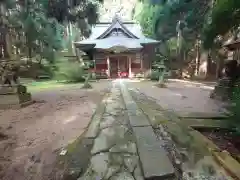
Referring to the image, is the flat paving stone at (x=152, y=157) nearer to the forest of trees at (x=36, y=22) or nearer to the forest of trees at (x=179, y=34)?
the forest of trees at (x=179, y=34)

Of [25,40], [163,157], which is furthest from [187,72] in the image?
[25,40]

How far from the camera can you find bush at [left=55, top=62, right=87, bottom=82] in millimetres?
13359

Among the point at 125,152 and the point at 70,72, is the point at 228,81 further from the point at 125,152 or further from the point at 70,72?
the point at 70,72

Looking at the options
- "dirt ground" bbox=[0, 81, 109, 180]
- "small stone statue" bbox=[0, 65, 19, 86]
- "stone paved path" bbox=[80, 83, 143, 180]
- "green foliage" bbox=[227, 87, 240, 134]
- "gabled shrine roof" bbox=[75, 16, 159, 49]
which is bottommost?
"dirt ground" bbox=[0, 81, 109, 180]

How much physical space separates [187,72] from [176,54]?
2.13m

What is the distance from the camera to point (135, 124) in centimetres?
308

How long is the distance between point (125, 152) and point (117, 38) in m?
16.3

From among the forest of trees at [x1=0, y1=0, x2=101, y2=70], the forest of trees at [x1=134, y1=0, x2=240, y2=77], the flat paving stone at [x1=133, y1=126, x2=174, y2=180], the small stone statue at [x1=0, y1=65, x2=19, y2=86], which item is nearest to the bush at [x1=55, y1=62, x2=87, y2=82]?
the forest of trees at [x1=0, y1=0, x2=101, y2=70]

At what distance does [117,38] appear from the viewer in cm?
1744

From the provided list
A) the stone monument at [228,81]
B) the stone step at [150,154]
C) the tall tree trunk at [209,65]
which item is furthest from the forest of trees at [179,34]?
the stone step at [150,154]

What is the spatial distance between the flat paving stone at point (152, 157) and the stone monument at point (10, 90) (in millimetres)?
4505

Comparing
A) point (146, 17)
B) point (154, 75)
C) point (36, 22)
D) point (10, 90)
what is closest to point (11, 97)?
point (10, 90)

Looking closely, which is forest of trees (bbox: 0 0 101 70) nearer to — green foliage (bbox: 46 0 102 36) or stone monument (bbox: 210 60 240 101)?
green foliage (bbox: 46 0 102 36)

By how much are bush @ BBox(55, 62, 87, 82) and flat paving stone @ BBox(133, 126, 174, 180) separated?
11528mm
